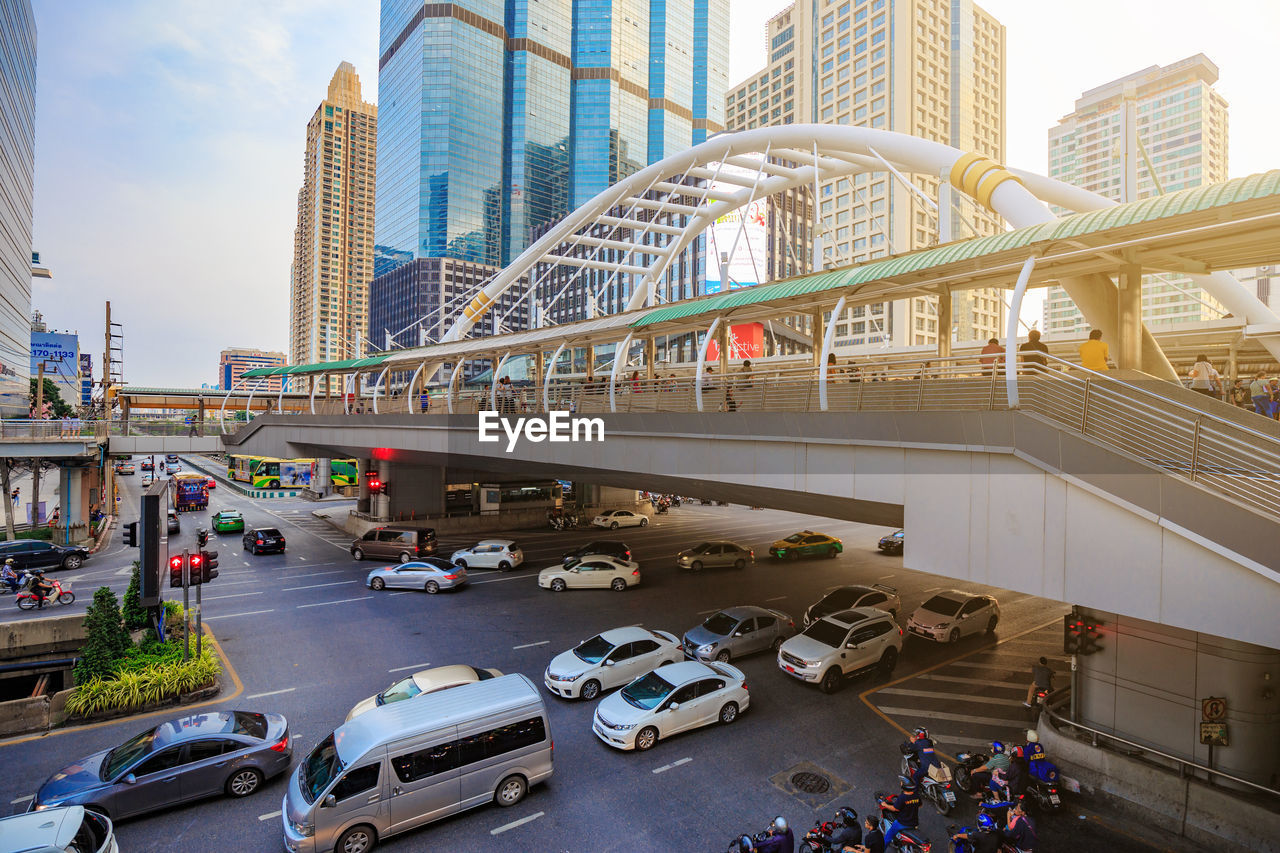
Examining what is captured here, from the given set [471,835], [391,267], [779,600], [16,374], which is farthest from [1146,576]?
[391,267]

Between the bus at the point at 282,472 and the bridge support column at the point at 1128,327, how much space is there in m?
56.6

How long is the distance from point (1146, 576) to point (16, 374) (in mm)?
71469

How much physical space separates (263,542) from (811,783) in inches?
1148

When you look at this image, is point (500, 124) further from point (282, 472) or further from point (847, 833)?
point (847, 833)

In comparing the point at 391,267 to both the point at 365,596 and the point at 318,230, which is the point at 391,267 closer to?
the point at 318,230

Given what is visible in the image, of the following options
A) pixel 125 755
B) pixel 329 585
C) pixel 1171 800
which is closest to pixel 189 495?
pixel 329 585

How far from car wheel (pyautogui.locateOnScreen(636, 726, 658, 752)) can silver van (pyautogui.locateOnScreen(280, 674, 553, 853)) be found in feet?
6.70

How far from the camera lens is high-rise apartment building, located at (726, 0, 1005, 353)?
82062mm

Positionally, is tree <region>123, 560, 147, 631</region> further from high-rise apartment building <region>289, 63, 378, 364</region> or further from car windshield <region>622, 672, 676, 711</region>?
high-rise apartment building <region>289, 63, 378, 364</region>

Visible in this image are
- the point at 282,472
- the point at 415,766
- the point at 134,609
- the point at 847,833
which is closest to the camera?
the point at 847,833

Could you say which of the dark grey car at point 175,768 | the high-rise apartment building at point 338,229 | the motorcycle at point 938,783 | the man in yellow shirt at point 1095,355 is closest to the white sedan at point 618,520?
the dark grey car at point 175,768

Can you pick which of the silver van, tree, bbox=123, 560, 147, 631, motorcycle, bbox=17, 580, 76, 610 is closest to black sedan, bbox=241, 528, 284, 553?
motorcycle, bbox=17, 580, 76, 610

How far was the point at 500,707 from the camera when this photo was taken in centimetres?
1011

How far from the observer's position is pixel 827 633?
51.2 ft
